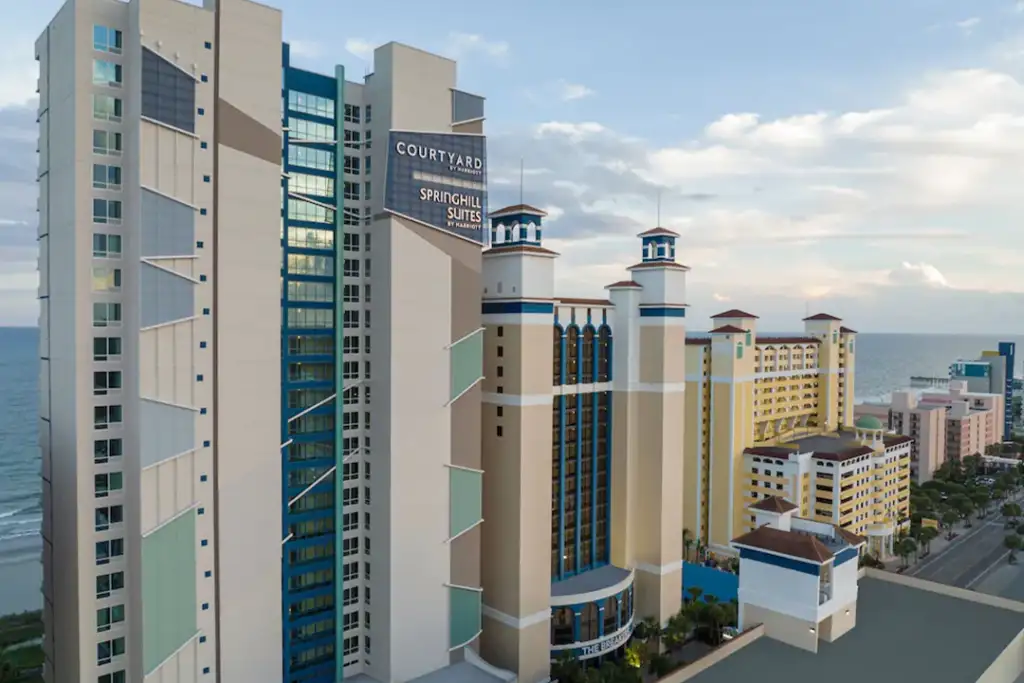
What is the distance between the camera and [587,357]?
4228 centimetres

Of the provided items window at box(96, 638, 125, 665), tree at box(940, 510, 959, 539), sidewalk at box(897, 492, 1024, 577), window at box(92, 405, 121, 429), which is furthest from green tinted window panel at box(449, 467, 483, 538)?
tree at box(940, 510, 959, 539)

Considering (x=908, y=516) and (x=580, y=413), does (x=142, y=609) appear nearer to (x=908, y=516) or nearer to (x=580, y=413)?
(x=580, y=413)

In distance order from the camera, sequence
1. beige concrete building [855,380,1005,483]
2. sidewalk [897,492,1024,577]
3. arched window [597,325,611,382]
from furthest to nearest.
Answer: beige concrete building [855,380,1005,483] < sidewalk [897,492,1024,577] < arched window [597,325,611,382]

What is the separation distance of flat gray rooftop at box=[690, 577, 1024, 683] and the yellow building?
2498cm

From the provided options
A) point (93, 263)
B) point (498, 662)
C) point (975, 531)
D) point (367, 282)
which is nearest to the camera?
point (93, 263)

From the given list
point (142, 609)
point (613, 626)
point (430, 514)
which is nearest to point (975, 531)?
point (613, 626)

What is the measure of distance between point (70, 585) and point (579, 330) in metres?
26.7

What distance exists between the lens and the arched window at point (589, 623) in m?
38.9

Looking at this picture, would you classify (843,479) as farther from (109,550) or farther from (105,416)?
(105,416)

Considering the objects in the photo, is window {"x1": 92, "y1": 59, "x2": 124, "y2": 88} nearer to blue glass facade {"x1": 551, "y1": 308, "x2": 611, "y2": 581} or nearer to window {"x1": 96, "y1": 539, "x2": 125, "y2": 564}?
window {"x1": 96, "y1": 539, "x2": 125, "y2": 564}

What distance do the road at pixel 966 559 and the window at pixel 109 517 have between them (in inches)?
2072

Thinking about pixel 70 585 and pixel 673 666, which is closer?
pixel 70 585

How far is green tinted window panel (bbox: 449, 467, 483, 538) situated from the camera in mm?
33575

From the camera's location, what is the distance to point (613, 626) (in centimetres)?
4009
